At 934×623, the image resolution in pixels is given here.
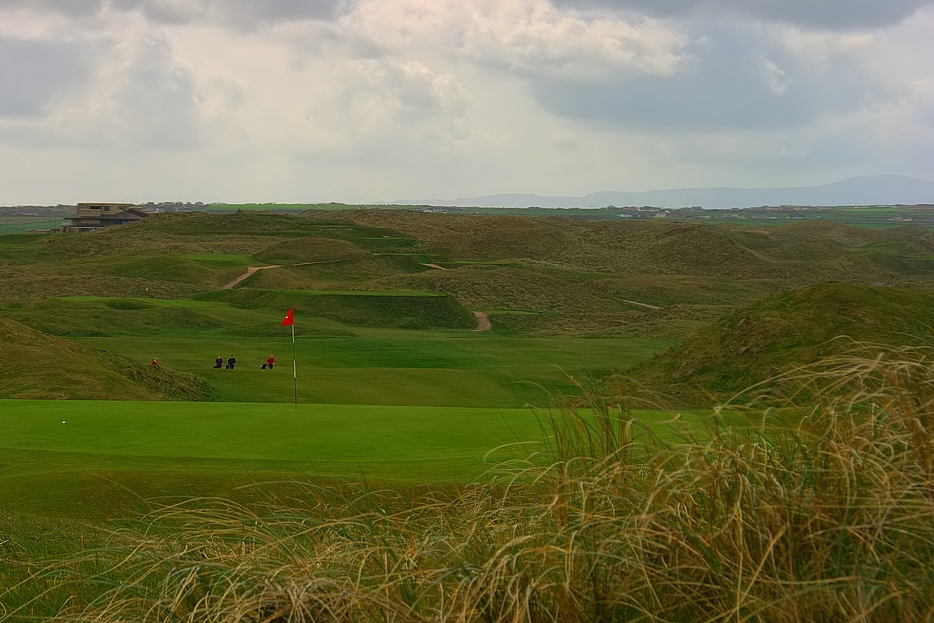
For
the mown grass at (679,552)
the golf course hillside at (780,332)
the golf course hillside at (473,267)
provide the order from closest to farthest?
the mown grass at (679,552), the golf course hillside at (780,332), the golf course hillside at (473,267)

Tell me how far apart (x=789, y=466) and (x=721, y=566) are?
2.89 feet

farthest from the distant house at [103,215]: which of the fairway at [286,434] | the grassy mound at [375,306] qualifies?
the fairway at [286,434]

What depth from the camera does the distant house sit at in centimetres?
14950

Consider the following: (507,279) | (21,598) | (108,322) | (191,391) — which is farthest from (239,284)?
(21,598)

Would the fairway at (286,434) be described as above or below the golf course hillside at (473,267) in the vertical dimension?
above

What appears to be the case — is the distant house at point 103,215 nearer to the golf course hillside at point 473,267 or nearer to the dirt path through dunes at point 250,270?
the golf course hillside at point 473,267

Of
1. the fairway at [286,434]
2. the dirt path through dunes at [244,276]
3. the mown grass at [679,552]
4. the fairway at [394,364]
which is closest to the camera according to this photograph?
the mown grass at [679,552]

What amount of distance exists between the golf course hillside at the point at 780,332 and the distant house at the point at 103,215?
131030mm

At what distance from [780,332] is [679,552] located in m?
25.5

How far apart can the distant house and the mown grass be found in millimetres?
151876

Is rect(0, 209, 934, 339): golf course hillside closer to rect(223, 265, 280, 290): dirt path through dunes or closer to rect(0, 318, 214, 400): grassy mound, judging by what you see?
rect(223, 265, 280, 290): dirt path through dunes

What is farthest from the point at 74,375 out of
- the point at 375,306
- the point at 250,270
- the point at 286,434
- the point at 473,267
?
the point at 473,267

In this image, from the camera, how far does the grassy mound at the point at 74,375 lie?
2552 cm

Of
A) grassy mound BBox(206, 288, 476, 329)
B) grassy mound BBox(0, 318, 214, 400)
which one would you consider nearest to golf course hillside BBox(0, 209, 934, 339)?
grassy mound BBox(206, 288, 476, 329)
